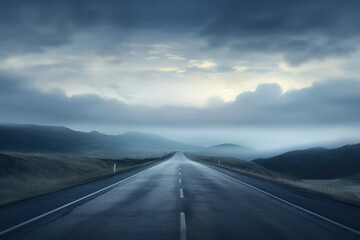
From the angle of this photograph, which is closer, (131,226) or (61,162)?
(131,226)

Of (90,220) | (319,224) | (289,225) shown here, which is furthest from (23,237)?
(319,224)

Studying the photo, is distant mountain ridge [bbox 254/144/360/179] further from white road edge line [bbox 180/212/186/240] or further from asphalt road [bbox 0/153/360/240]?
white road edge line [bbox 180/212/186/240]

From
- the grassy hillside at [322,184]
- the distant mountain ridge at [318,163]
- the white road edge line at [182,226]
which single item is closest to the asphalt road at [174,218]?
Answer: the white road edge line at [182,226]

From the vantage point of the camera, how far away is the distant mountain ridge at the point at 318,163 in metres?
127

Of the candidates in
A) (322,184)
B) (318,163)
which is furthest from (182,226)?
(318,163)

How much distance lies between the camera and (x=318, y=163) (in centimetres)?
14325

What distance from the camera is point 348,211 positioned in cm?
1488

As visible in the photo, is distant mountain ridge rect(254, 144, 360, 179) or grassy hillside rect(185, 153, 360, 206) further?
distant mountain ridge rect(254, 144, 360, 179)

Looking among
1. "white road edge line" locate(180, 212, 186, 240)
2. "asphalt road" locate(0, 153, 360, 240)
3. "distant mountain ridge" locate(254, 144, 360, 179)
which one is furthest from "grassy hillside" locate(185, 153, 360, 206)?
"distant mountain ridge" locate(254, 144, 360, 179)

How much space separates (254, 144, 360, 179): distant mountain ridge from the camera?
12725 cm

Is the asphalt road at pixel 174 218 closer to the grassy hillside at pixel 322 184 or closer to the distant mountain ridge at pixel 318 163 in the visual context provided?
the grassy hillside at pixel 322 184

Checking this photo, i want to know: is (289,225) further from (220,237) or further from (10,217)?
(10,217)

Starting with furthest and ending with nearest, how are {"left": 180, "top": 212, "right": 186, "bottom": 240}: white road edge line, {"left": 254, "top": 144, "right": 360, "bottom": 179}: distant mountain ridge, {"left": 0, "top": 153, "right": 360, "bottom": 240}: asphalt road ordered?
1. {"left": 254, "top": 144, "right": 360, "bottom": 179}: distant mountain ridge
2. {"left": 0, "top": 153, "right": 360, "bottom": 240}: asphalt road
3. {"left": 180, "top": 212, "right": 186, "bottom": 240}: white road edge line

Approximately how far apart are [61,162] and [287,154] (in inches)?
5452
